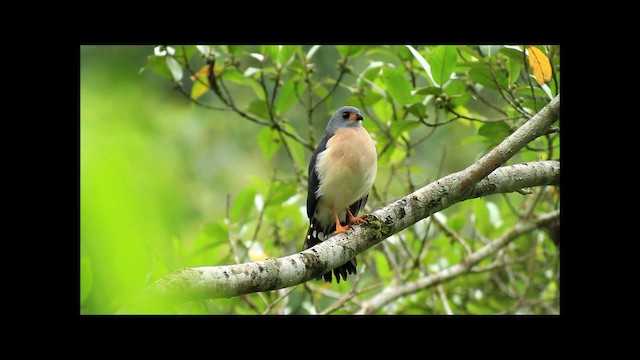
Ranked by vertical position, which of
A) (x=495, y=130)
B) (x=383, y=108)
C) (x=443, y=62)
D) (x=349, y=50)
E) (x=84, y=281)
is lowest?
(x=84, y=281)

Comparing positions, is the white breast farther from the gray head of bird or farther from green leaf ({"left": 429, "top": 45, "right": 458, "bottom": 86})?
green leaf ({"left": 429, "top": 45, "right": 458, "bottom": 86})

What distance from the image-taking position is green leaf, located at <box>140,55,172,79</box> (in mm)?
3686

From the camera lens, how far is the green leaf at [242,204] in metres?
3.98

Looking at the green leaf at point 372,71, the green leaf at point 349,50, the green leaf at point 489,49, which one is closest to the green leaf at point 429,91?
the green leaf at point 489,49

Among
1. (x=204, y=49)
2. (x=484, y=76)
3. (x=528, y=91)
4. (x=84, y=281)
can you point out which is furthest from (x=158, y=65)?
(x=84, y=281)

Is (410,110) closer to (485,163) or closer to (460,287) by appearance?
(485,163)

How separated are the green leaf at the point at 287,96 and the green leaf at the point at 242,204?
1.78 feet

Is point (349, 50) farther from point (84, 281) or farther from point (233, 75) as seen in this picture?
point (84, 281)

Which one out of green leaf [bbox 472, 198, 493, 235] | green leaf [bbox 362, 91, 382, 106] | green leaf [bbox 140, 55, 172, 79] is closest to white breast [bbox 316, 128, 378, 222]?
green leaf [bbox 362, 91, 382, 106]

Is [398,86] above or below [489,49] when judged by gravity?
above

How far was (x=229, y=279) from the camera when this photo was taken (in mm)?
1886

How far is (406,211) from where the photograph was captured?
8.74ft

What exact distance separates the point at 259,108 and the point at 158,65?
66 centimetres

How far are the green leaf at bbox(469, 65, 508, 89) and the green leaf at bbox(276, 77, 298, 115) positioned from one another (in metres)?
1.11
